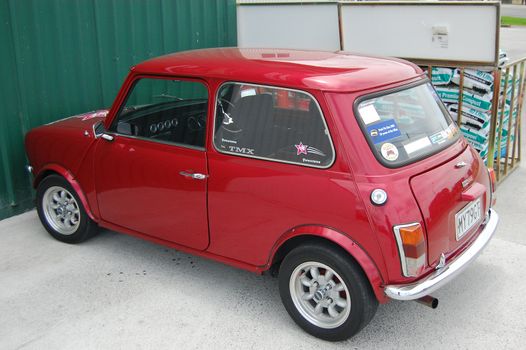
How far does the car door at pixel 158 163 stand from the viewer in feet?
12.5

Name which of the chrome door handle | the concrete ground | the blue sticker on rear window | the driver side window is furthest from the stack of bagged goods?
the chrome door handle

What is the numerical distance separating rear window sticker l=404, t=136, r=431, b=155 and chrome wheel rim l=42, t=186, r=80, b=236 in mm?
2741

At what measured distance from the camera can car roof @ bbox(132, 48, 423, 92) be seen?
11.1ft

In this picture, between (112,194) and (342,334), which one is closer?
(342,334)

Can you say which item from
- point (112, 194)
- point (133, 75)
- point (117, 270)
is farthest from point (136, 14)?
point (117, 270)

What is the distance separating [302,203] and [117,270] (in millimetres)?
1825

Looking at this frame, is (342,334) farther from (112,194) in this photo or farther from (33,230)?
(33,230)

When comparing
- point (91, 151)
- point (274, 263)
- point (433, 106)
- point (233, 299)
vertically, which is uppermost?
point (433, 106)

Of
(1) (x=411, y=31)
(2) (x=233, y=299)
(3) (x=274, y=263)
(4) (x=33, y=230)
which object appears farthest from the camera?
(1) (x=411, y=31)

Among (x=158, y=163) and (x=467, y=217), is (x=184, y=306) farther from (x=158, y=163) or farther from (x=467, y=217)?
(x=467, y=217)

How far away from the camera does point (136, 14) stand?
21.0 feet

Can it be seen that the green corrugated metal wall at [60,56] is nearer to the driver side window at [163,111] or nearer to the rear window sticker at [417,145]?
the driver side window at [163,111]

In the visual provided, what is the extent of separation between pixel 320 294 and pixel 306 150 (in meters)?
0.88

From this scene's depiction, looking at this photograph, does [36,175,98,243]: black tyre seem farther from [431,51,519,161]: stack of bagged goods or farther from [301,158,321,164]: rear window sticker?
[431,51,519,161]: stack of bagged goods
